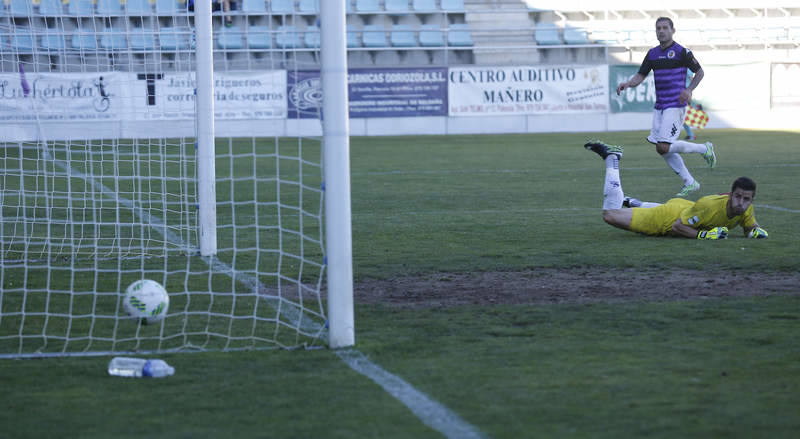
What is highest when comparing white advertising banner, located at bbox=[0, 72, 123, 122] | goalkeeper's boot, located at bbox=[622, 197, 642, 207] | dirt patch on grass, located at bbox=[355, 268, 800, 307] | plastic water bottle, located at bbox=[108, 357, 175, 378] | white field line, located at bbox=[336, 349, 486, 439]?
white advertising banner, located at bbox=[0, 72, 123, 122]

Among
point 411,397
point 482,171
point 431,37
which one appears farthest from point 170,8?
point 431,37

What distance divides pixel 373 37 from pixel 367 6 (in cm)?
168

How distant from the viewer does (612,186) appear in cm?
862

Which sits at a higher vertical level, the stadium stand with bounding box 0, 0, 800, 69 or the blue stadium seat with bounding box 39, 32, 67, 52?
the stadium stand with bounding box 0, 0, 800, 69

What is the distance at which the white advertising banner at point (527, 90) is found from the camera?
2928 centimetres

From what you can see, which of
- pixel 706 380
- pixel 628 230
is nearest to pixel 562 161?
pixel 628 230

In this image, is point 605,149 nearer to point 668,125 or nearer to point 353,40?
point 668,125

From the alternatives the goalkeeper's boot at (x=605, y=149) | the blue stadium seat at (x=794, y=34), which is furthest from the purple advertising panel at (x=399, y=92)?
the goalkeeper's boot at (x=605, y=149)

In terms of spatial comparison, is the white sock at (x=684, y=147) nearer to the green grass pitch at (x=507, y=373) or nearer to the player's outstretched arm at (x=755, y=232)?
the player's outstretched arm at (x=755, y=232)

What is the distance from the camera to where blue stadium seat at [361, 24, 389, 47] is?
31.1m

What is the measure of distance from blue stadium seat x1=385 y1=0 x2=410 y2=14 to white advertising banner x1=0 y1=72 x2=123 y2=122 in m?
10.9

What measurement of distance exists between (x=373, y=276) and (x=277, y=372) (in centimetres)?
259

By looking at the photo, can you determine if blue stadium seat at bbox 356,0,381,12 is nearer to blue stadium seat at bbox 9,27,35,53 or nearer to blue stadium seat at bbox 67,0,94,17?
blue stadium seat at bbox 67,0,94,17

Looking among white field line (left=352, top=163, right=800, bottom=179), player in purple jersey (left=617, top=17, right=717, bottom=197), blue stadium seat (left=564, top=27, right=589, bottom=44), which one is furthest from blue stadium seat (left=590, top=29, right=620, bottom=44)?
player in purple jersey (left=617, top=17, right=717, bottom=197)
